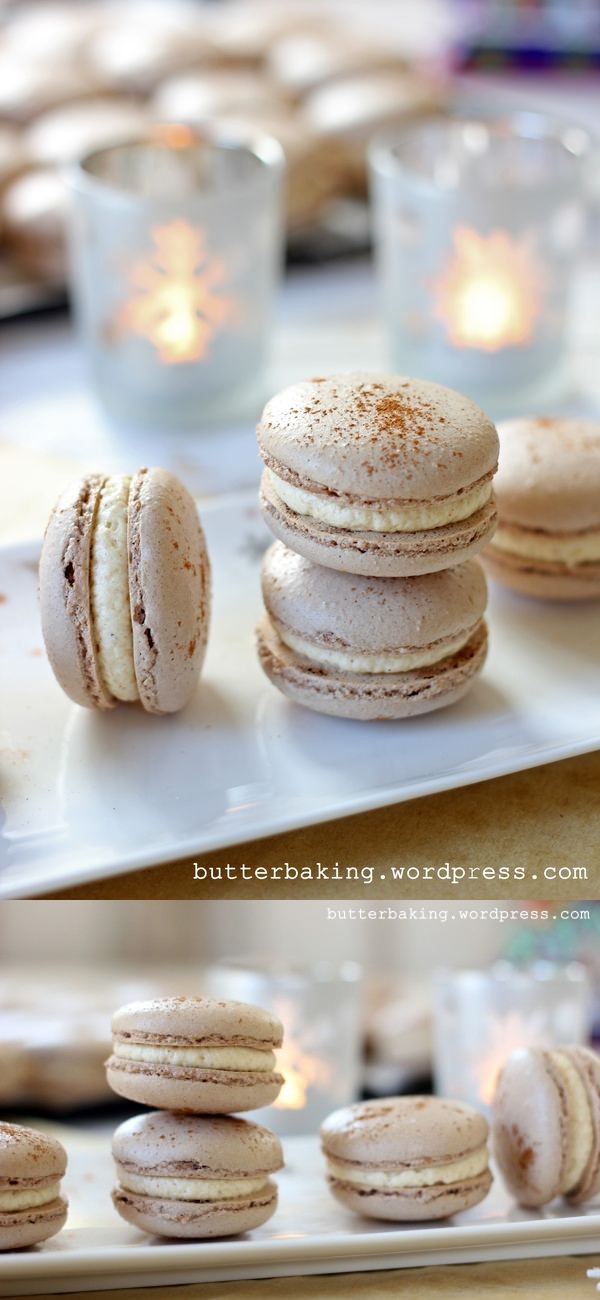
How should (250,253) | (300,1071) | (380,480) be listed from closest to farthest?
(380,480) < (300,1071) < (250,253)

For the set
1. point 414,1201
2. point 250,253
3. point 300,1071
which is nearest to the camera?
point 414,1201

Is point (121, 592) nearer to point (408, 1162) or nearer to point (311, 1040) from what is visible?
point (408, 1162)

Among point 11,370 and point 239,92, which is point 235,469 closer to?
point 11,370

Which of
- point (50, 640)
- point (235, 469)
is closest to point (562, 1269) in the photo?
point (50, 640)

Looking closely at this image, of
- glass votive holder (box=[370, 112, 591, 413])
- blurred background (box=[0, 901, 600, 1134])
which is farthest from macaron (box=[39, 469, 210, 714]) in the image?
glass votive holder (box=[370, 112, 591, 413])

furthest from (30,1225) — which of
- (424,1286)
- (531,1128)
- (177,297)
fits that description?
(177,297)

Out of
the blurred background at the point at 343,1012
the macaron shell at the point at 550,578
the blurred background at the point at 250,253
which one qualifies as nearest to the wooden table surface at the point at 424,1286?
the blurred background at the point at 343,1012
